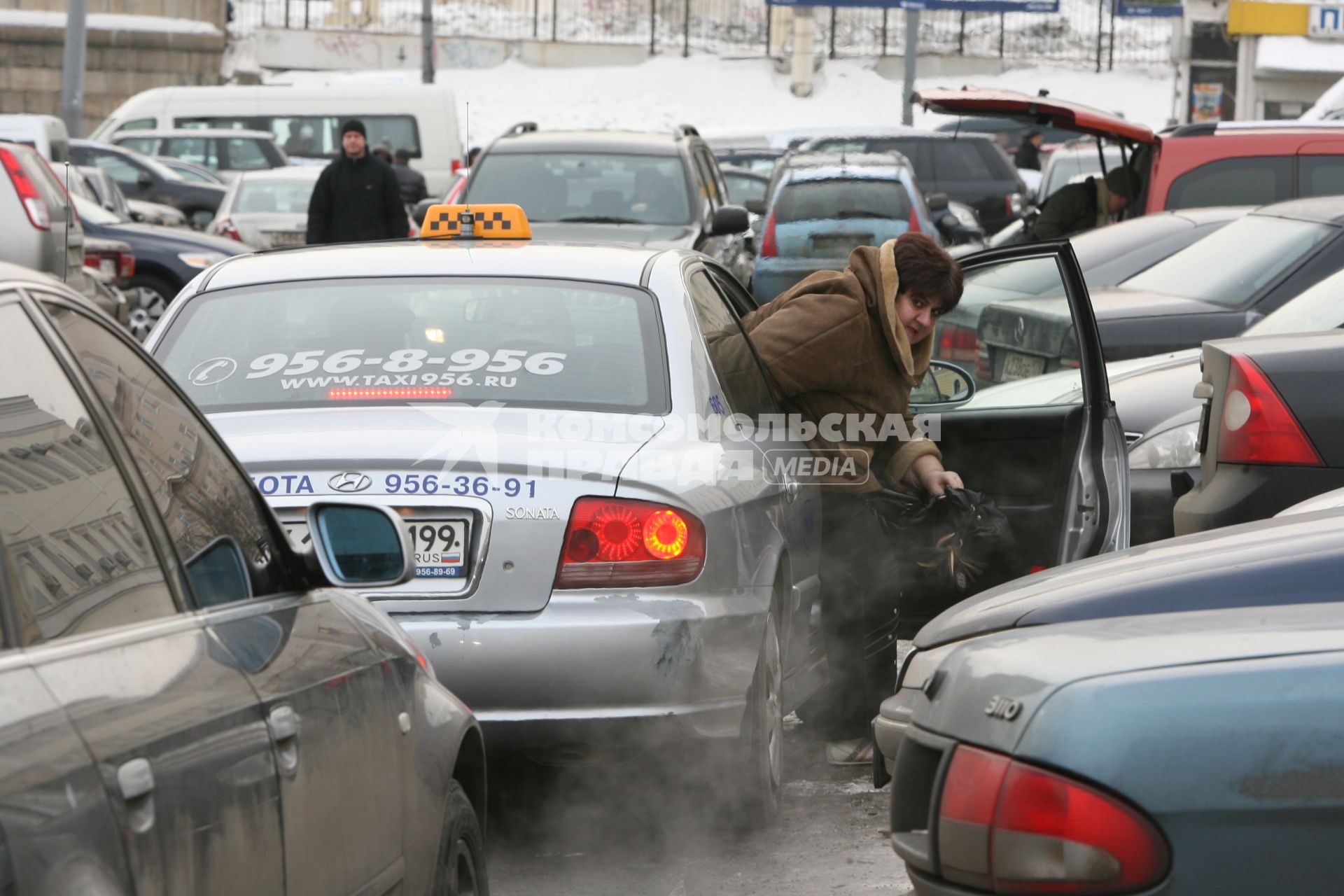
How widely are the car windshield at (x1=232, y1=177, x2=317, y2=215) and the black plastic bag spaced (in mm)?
14963

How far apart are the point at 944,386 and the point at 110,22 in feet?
126

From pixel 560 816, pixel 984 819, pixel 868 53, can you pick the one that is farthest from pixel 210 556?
pixel 868 53

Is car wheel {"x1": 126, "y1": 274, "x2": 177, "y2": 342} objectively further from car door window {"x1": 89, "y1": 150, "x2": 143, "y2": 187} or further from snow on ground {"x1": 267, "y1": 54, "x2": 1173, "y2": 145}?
snow on ground {"x1": 267, "y1": 54, "x2": 1173, "y2": 145}

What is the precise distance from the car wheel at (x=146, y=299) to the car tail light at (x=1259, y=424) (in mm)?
11152

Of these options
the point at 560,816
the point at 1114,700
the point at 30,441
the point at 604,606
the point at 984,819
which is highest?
the point at 30,441

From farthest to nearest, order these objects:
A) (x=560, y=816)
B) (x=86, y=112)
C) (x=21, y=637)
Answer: (x=86, y=112), (x=560, y=816), (x=21, y=637)

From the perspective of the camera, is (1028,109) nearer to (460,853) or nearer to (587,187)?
(587,187)

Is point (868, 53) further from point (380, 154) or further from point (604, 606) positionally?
point (604, 606)

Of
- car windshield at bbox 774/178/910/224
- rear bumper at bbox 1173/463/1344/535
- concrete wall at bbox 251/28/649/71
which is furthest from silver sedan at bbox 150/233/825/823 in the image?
concrete wall at bbox 251/28/649/71

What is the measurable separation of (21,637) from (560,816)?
9.91 feet

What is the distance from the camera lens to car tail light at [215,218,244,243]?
62.8 ft

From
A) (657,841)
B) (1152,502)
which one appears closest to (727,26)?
(1152,502)

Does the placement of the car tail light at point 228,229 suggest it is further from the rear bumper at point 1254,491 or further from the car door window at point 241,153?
the rear bumper at point 1254,491

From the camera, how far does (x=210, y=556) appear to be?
8.50 ft
